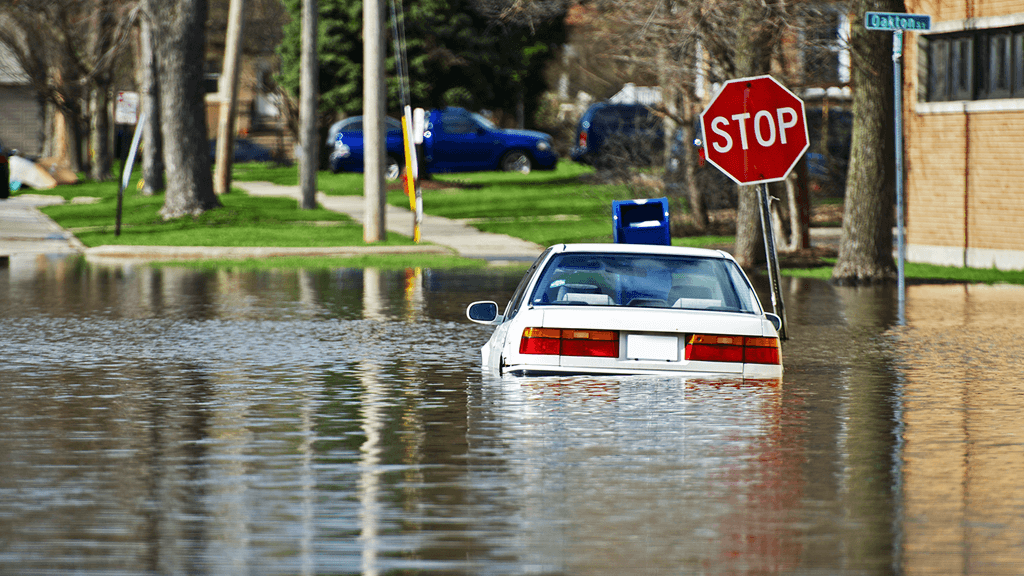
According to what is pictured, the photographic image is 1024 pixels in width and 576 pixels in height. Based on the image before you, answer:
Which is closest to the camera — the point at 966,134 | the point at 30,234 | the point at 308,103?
the point at 966,134

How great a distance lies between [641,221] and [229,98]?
25954 mm

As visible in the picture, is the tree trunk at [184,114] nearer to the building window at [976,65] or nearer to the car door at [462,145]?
the building window at [976,65]

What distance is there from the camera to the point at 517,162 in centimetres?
5038

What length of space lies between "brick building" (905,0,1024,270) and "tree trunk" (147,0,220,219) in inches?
581

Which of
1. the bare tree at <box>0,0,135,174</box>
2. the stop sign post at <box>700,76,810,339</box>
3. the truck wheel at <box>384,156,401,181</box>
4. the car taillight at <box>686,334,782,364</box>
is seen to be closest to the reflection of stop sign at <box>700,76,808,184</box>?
the stop sign post at <box>700,76,810,339</box>

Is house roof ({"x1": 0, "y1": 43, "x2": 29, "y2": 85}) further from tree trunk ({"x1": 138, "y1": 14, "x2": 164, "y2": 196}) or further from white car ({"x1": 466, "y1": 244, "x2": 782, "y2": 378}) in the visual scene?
white car ({"x1": 466, "y1": 244, "x2": 782, "y2": 378})

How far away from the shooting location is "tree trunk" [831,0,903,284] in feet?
71.6

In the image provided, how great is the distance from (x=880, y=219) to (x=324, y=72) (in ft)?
113

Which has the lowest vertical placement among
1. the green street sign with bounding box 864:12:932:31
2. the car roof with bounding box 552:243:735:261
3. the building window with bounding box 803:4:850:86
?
the car roof with bounding box 552:243:735:261

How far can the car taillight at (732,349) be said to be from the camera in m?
10.0

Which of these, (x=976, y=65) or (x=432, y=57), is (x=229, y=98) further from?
(x=976, y=65)

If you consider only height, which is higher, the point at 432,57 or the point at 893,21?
the point at 432,57

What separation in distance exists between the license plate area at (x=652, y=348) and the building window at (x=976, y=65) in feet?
50.5

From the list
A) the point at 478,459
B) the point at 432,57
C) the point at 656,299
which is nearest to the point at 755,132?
the point at 656,299
